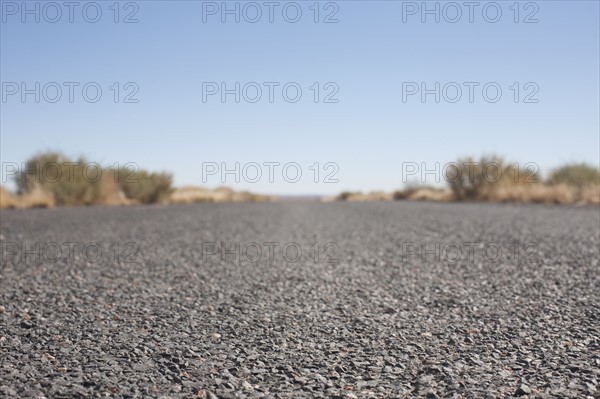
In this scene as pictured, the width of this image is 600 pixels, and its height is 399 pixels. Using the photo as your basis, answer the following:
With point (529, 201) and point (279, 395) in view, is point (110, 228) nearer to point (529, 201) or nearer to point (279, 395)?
point (279, 395)

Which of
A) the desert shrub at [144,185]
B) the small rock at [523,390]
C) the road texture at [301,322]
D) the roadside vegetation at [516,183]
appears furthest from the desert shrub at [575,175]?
the small rock at [523,390]

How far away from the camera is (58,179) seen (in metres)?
18.1

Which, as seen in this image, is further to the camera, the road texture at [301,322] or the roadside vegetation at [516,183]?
the roadside vegetation at [516,183]

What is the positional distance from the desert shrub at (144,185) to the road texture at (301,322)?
57.5 feet

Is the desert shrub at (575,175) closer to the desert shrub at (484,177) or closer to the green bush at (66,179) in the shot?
the desert shrub at (484,177)

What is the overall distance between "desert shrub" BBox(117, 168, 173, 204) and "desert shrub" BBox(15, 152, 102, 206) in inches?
116

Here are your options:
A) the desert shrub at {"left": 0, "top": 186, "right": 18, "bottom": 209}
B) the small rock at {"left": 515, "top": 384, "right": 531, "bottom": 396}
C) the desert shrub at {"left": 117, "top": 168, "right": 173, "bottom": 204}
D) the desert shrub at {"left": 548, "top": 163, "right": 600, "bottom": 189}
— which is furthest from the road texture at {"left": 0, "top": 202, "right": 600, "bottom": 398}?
the desert shrub at {"left": 117, "top": 168, "right": 173, "bottom": 204}

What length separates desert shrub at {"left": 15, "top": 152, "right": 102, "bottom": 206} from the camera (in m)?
17.5

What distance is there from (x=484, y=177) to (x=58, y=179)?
1818 cm

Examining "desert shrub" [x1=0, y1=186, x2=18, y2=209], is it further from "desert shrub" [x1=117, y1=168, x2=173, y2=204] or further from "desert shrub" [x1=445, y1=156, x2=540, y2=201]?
"desert shrub" [x1=445, y1=156, x2=540, y2=201]

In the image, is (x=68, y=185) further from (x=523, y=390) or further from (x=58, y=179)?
(x=523, y=390)

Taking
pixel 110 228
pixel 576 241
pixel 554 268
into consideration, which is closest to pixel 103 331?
pixel 554 268

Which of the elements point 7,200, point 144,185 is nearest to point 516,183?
point 144,185

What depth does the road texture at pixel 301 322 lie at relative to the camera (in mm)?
2020
